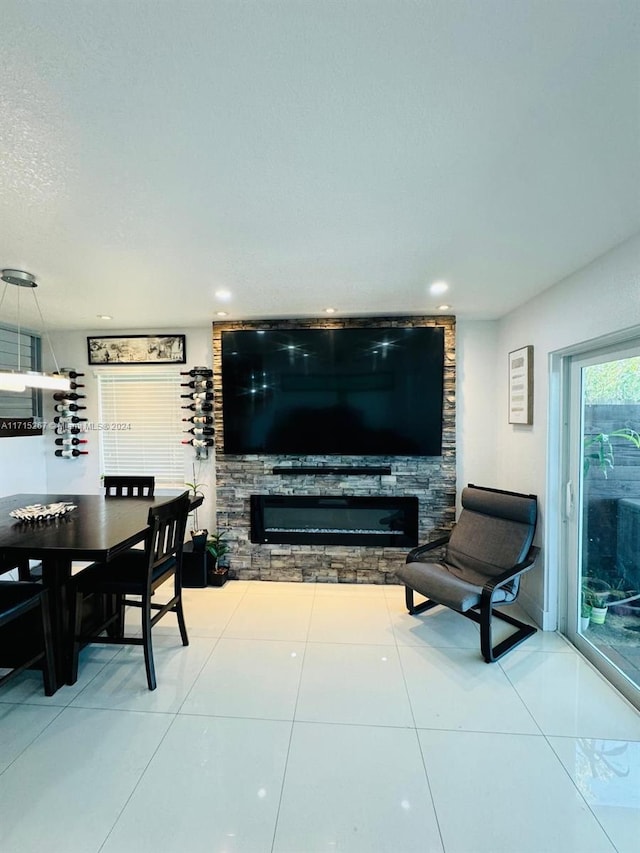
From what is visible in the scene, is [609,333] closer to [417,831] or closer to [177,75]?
[177,75]

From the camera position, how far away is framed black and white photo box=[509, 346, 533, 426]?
9.82ft

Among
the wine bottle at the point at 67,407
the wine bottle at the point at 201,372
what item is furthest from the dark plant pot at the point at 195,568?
the wine bottle at the point at 67,407

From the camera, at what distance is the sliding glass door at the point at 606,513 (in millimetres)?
2219

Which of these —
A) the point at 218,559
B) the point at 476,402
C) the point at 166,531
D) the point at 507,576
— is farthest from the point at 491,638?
the point at 218,559

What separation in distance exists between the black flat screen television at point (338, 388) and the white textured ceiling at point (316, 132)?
1.25 meters

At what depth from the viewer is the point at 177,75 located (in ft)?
3.34

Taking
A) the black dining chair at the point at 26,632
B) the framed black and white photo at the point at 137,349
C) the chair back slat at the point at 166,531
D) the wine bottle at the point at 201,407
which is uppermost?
the framed black and white photo at the point at 137,349

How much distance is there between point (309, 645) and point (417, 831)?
129 cm

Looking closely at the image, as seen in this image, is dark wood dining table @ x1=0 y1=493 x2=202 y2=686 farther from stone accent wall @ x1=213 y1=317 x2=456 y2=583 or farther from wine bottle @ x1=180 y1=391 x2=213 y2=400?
wine bottle @ x1=180 y1=391 x2=213 y2=400

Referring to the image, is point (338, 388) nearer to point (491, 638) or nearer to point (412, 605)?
point (412, 605)

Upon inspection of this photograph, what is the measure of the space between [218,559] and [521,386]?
131 inches

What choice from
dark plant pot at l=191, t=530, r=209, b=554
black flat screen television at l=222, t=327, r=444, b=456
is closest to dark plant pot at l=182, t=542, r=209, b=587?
dark plant pot at l=191, t=530, r=209, b=554

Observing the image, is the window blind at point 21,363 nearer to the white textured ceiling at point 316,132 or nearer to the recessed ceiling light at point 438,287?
the white textured ceiling at point 316,132

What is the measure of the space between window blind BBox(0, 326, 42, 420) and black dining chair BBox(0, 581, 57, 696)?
92.4 inches
